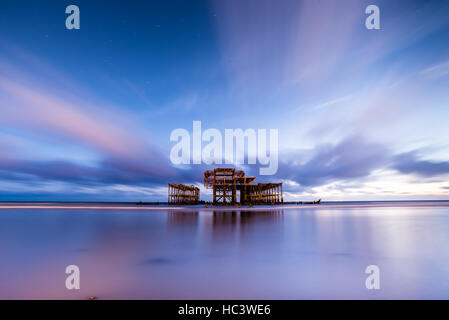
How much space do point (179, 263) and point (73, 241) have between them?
5208 millimetres

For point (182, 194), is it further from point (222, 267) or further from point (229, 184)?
point (222, 267)

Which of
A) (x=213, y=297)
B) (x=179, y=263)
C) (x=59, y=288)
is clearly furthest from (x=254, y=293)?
(x=59, y=288)

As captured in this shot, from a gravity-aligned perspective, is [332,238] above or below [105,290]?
below

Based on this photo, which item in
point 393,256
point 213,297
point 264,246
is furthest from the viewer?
point 264,246

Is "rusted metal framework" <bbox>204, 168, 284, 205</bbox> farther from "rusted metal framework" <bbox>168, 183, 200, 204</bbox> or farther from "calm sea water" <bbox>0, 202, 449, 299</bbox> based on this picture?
"calm sea water" <bbox>0, 202, 449, 299</bbox>

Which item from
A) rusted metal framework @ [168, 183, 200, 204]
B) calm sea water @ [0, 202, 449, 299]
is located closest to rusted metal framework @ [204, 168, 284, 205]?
rusted metal framework @ [168, 183, 200, 204]

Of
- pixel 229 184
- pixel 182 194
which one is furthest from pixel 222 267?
pixel 182 194

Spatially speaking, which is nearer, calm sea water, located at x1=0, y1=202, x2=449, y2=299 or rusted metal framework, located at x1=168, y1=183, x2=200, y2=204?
calm sea water, located at x1=0, y1=202, x2=449, y2=299

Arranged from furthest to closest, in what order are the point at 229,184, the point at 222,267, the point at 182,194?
the point at 182,194, the point at 229,184, the point at 222,267

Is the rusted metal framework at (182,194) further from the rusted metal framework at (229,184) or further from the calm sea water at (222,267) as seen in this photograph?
the calm sea water at (222,267)

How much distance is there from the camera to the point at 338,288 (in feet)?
11.5
